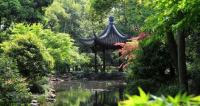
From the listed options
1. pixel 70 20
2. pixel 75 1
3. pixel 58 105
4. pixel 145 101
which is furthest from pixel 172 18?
pixel 75 1

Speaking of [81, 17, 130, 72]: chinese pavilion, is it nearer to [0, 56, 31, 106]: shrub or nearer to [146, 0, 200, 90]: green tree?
[0, 56, 31, 106]: shrub

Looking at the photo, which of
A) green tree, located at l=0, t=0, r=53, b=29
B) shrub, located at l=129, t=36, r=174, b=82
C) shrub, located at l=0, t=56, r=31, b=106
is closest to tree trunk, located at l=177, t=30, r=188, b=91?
shrub, located at l=129, t=36, r=174, b=82

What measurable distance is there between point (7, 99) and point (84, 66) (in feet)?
87.9

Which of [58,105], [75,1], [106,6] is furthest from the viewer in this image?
[75,1]

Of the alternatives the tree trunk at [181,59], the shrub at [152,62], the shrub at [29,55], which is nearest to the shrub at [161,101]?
the tree trunk at [181,59]

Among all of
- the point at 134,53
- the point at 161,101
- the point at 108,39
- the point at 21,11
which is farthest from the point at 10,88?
the point at 108,39

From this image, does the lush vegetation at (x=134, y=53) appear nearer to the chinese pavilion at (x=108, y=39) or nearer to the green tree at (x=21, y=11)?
the green tree at (x=21, y=11)

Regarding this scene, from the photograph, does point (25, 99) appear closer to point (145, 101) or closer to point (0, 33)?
point (145, 101)

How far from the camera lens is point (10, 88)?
1242cm

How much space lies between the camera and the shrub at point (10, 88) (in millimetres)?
12211

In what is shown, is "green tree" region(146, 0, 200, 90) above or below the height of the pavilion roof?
below

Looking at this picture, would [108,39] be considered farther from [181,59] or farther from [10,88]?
[181,59]

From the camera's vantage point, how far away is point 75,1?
196 feet

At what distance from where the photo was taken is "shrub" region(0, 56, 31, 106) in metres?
12.2
